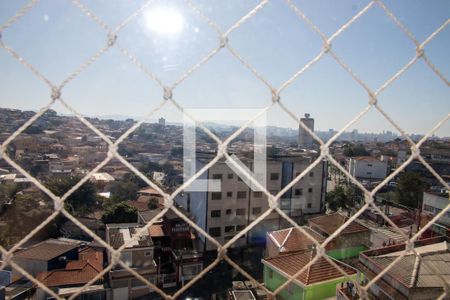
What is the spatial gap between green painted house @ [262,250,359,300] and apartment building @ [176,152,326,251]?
2.72m

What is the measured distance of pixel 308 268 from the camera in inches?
133

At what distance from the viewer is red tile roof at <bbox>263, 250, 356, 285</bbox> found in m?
3.21

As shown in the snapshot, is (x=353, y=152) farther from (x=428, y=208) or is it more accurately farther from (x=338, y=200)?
(x=428, y=208)

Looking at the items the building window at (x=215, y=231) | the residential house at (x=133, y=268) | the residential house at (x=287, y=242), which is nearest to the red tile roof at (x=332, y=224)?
the residential house at (x=287, y=242)

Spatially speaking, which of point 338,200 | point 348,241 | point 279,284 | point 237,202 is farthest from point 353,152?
point 279,284

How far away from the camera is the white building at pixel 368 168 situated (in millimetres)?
15516

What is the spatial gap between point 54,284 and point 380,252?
4248 millimetres

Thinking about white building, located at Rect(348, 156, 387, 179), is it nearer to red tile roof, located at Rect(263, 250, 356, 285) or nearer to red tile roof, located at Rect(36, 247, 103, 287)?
red tile roof, located at Rect(263, 250, 356, 285)

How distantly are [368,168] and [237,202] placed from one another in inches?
441

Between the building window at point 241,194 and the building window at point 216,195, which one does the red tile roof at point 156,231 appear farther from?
the building window at point 241,194

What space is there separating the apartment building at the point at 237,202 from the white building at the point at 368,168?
30.2 feet

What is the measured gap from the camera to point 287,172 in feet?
23.4

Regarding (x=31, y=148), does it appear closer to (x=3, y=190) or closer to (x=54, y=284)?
(x=3, y=190)

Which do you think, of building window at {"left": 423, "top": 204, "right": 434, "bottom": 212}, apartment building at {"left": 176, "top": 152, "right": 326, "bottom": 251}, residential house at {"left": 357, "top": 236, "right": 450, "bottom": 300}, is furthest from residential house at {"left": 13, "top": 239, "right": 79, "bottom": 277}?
building window at {"left": 423, "top": 204, "right": 434, "bottom": 212}
